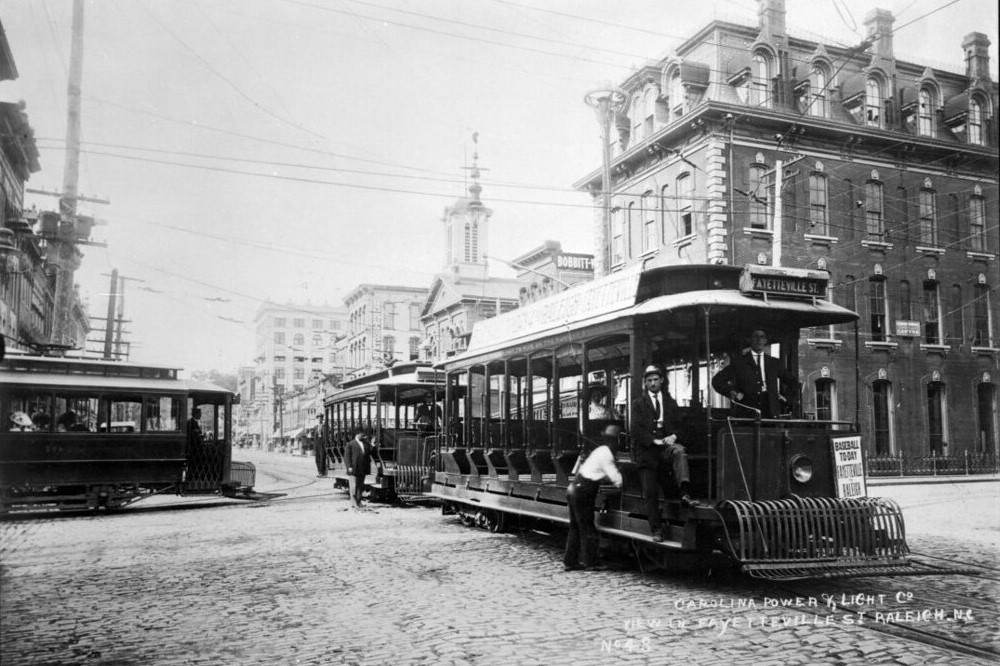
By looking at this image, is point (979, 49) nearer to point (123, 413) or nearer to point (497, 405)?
point (497, 405)

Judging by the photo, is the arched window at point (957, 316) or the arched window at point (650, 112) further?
the arched window at point (650, 112)

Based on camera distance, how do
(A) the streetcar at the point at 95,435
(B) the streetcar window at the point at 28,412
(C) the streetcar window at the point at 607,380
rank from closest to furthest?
(C) the streetcar window at the point at 607,380 → (A) the streetcar at the point at 95,435 → (B) the streetcar window at the point at 28,412

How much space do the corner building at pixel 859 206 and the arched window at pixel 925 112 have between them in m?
0.05

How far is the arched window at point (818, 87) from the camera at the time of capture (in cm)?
3092

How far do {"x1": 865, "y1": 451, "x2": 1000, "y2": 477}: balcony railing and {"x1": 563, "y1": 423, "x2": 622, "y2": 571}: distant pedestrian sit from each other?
74.2 feet

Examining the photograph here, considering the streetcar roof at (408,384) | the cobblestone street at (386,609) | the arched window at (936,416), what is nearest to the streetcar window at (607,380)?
the cobblestone street at (386,609)

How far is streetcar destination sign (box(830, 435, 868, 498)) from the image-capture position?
882cm

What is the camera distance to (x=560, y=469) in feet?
36.2

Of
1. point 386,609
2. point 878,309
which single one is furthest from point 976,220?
point 386,609

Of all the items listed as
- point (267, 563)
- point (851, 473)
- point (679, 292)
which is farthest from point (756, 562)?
point (267, 563)

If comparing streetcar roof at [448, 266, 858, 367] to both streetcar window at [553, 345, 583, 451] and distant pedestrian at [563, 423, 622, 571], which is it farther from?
distant pedestrian at [563, 423, 622, 571]

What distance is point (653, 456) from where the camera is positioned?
872 cm

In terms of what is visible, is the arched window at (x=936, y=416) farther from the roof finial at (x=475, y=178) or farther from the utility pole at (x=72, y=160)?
the utility pole at (x=72, y=160)

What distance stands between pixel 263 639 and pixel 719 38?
29229mm
